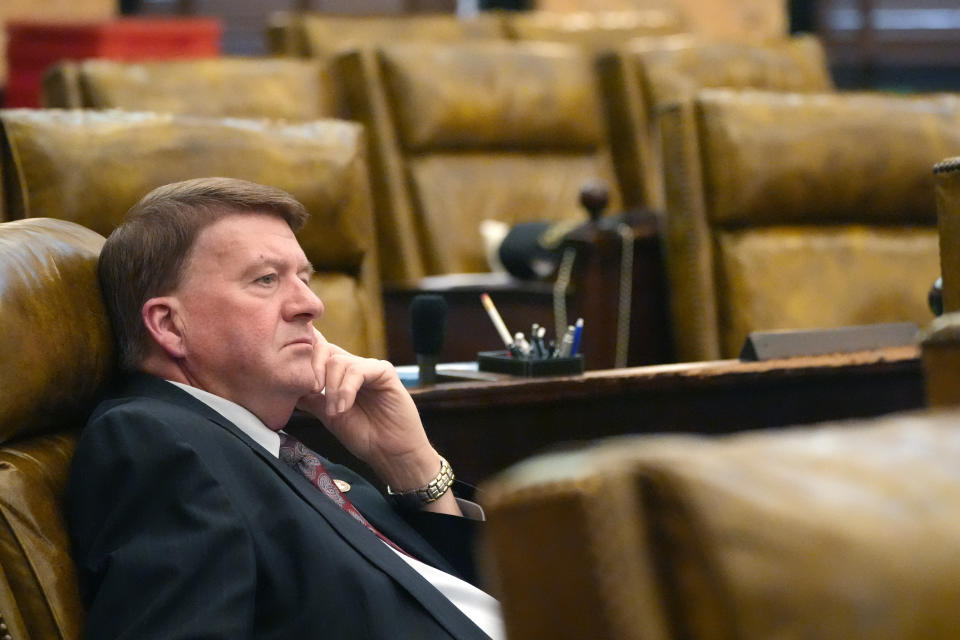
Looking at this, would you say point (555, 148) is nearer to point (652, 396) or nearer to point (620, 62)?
point (620, 62)

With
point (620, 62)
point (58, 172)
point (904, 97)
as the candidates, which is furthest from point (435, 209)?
point (58, 172)

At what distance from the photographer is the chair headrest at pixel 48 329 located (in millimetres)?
1127

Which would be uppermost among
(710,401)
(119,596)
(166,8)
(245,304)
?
(166,8)

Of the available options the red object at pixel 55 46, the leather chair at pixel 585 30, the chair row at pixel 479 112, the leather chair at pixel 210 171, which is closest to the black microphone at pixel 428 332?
the leather chair at pixel 210 171

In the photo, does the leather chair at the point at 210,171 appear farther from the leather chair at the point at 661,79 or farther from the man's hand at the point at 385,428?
the leather chair at the point at 661,79

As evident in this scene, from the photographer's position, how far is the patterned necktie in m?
1.31

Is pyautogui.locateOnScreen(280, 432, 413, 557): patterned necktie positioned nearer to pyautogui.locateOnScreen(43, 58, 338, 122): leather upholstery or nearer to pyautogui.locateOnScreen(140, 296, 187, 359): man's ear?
pyautogui.locateOnScreen(140, 296, 187, 359): man's ear

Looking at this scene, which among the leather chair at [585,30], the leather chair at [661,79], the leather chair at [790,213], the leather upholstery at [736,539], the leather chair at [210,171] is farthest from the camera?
the leather chair at [585,30]

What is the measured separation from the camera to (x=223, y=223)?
1276 mm

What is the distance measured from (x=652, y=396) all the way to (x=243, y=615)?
0.92 meters

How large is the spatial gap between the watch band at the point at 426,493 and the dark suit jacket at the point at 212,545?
0.75 feet

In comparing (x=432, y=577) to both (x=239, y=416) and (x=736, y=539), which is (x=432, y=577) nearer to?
(x=239, y=416)

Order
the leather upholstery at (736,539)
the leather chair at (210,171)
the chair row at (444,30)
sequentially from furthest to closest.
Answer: the chair row at (444,30)
the leather chair at (210,171)
the leather upholstery at (736,539)

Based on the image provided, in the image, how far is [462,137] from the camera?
3.42m
